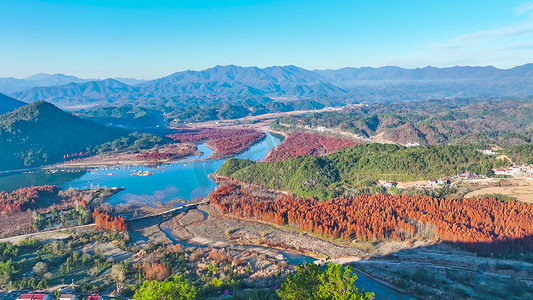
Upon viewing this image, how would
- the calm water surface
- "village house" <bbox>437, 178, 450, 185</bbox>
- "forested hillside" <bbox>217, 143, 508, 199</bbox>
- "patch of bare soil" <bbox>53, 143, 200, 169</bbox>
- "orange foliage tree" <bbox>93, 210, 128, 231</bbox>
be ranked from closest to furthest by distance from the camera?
"orange foliage tree" <bbox>93, 210, 128, 231</bbox> < "village house" <bbox>437, 178, 450, 185</bbox> < "forested hillside" <bbox>217, 143, 508, 199</bbox> < the calm water surface < "patch of bare soil" <bbox>53, 143, 200, 169</bbox>

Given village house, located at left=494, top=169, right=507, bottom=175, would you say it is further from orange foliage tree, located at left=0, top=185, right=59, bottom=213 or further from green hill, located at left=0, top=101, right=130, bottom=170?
green hill, located at left=0, top=101, right=130, bottom=170

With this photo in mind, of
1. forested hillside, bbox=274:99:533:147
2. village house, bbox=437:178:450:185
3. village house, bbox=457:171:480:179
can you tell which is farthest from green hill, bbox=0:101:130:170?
village house, bbox=457:171:480:179

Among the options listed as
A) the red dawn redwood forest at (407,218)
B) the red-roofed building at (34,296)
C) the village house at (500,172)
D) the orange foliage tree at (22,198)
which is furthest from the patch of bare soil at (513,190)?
the orange foliage tree at (22,198)

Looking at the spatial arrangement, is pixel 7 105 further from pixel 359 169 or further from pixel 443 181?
pixel 443 181

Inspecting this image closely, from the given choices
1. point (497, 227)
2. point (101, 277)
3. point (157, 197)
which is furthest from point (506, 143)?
point (101, 277)

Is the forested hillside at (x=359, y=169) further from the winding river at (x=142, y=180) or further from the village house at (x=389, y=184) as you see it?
the winding river at (x=142, y=180)

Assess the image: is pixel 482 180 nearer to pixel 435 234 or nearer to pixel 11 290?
pixel 435 234
